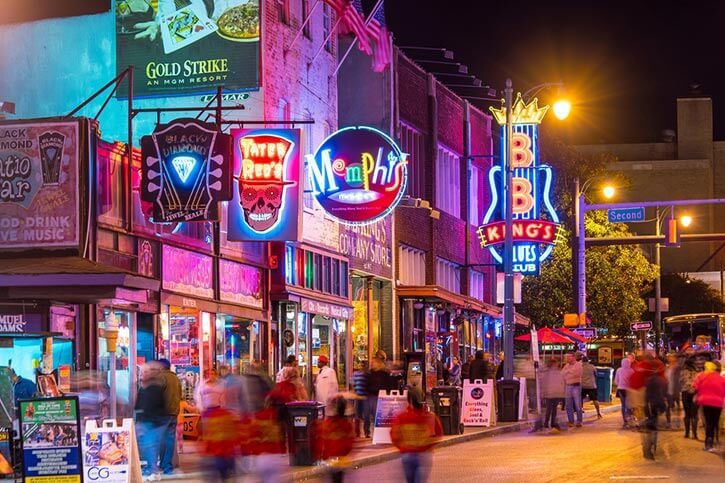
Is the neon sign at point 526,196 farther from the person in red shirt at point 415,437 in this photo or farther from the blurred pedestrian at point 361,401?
the person in red shirt at point 415,437

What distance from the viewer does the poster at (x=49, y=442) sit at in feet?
54.9

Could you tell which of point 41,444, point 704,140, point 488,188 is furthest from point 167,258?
point 704,140

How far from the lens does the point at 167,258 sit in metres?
27.5

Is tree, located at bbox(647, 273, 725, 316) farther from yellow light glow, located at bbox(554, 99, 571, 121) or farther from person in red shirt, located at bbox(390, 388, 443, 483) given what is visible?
person in red shirt, located at bbox(390, 388, 443, 483)

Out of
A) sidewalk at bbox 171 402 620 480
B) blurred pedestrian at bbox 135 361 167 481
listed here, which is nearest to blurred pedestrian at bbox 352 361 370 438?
sidewalk at bbox 171 402 620 480

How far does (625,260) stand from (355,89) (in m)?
24.6

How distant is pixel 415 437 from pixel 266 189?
49.4ft

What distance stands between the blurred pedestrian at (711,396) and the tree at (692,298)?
210 feet

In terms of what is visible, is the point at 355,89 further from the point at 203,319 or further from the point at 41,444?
the point at 41,444

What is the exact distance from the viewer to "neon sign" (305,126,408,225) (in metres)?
32.8

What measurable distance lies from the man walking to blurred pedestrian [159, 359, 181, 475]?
14192 millimetres

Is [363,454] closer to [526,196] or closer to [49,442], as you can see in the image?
[49,442]

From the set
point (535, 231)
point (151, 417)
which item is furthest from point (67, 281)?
point (535, 231)

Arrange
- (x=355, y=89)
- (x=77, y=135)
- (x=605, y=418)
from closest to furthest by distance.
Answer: (x=77, y=135) → (x=605, y=418) → (x=355, y=89)
